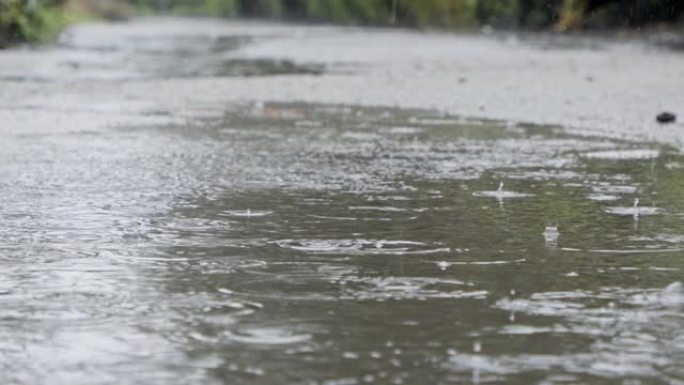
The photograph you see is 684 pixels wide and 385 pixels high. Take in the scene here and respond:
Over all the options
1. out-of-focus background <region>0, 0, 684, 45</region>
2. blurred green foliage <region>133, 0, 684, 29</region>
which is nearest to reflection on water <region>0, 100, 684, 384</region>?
out-of-focus background <region>0, 0, 684, 45</region>

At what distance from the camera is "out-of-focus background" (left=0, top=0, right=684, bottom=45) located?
148 feet

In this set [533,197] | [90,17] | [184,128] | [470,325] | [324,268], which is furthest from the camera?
[90,17]

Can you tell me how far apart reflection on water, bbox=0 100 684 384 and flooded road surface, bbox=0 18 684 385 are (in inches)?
0.7

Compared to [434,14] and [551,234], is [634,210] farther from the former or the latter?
[434,14]

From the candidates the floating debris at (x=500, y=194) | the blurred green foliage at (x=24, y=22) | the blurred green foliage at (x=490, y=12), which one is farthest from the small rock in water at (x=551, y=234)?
the blurred green foliage at (x=490, y=12)

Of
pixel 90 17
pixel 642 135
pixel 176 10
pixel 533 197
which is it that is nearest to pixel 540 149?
pixel 642 135

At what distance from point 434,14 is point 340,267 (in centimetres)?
6686

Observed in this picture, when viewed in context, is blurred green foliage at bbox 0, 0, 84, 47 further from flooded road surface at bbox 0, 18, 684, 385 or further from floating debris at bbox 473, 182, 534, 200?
floating debris at bbox 473, 182, 534, 200

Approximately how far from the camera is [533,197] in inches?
362

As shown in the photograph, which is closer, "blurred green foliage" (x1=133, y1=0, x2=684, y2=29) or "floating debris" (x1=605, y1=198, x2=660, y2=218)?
"floating debris" (x1=605, y1=198, x2=660, y2=218)

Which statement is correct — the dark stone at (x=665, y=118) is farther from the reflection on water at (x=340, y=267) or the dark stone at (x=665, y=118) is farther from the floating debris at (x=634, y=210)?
the floating debris at (x=634, y=210)

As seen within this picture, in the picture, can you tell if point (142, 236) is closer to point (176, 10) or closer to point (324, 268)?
point (324, 268)

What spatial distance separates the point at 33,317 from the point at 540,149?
764 centimetres

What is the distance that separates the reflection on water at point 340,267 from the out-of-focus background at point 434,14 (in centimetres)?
3145
